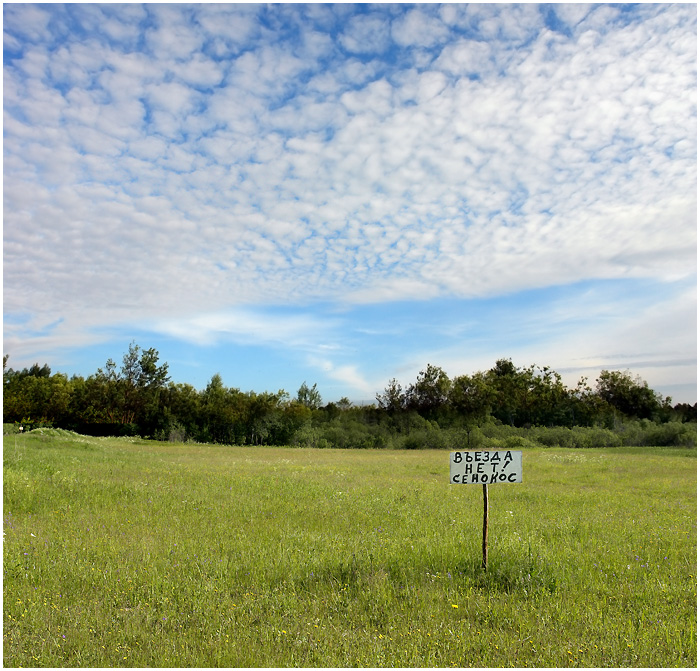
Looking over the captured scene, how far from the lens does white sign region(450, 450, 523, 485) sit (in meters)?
8.57

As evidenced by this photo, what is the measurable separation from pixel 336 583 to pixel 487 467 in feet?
10.5

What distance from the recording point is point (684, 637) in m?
5.97

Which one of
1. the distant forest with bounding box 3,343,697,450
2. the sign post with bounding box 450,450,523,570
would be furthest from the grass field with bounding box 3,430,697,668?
the distant forest with bounding box 3,343,697,450

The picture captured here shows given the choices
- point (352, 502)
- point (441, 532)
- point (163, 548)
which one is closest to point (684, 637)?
point (441, 532)

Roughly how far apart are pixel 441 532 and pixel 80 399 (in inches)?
3082

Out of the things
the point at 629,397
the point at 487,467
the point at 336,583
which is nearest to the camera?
the point at 336,583

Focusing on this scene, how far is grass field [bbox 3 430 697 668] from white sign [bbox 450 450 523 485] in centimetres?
120

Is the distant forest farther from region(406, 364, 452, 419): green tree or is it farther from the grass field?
Answer: the grass field

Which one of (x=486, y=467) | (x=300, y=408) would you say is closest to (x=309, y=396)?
(x=300, y=408)

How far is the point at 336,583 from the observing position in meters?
7.50

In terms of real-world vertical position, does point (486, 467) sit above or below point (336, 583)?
above

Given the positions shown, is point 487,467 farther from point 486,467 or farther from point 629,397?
point 629,397

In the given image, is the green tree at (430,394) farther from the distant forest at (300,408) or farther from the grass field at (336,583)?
the grass field at (336,583)

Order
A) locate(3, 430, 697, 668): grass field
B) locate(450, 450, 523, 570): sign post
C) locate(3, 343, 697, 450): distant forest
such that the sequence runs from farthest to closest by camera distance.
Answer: locate(3, 343, 697, 450): distant forest, locate(450, 450, 523, 570): sign post, locate(3, 430, 697, 668): grass field
